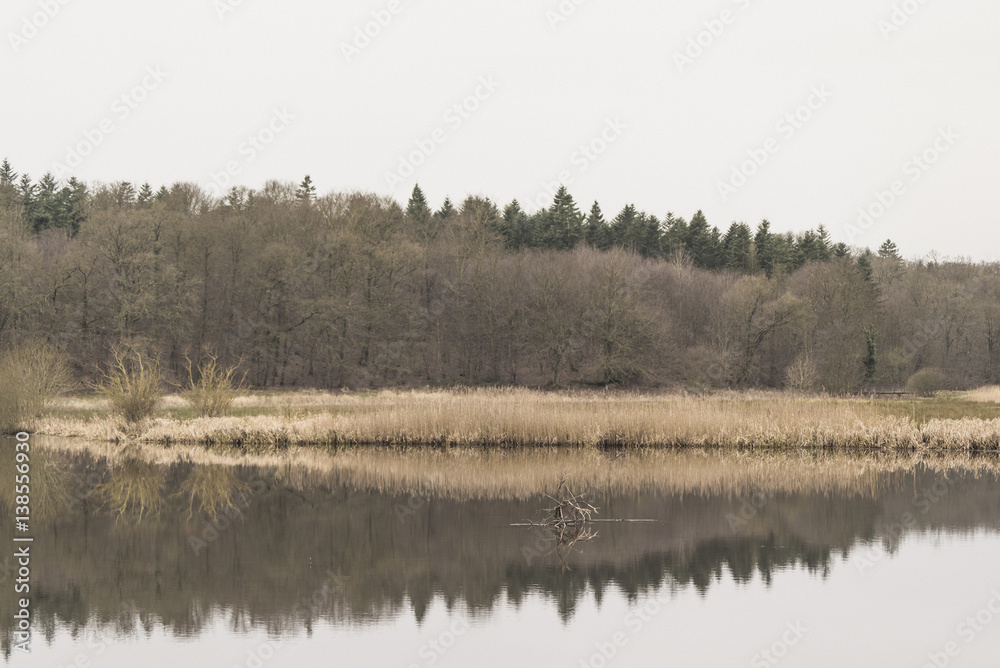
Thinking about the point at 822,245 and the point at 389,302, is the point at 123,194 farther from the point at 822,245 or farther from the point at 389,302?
A: the point at 822,245

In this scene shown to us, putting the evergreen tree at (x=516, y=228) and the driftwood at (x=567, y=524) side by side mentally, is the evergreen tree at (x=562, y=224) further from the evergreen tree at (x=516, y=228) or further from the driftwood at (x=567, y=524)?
the driftwood at (x=567, y=524)

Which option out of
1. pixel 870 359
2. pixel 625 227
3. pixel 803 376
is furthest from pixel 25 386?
pixel 625 227

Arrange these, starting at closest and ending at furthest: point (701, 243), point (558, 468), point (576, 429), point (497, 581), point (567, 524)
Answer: point (497, 581), point (567, 524), point (558, 468), point (576, 429), point (701, 243)

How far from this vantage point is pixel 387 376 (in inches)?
2012

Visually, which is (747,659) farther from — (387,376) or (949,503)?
(387,376)

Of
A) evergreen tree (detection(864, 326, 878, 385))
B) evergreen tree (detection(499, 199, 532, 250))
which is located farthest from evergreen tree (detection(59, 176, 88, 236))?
evergreen tree (detection(864, 326, 878, 385))

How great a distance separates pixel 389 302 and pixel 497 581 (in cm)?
3956

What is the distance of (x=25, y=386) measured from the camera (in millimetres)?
26734

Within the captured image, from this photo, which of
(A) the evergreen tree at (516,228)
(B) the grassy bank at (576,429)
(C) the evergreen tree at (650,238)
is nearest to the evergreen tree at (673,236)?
(C) the evergreen tree at (650,238)

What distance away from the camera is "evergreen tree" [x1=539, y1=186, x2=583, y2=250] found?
65.5 meters

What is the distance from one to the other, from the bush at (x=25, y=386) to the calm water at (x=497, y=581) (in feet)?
37.6

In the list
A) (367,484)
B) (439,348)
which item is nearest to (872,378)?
(439,348)

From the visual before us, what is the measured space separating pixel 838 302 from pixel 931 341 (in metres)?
11.8

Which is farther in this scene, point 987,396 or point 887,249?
point 887,249
